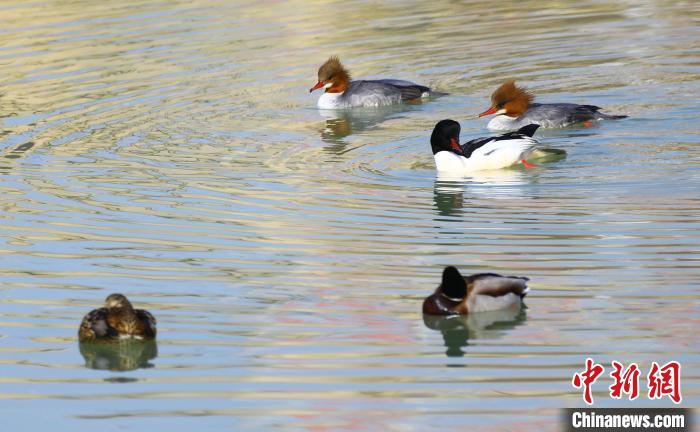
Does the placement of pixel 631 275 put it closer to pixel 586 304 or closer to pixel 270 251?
pixel 586 304

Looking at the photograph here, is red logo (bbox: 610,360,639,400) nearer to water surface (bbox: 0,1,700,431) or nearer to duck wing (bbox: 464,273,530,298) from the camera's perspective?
water surface (bbox: 0,1,700,431)

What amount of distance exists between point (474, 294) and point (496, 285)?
196 mm

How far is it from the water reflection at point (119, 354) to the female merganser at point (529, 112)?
902cm

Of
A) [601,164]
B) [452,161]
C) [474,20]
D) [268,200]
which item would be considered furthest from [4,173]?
[474,20]

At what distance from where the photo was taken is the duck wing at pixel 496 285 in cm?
1118

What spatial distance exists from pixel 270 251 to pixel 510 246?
2094mm

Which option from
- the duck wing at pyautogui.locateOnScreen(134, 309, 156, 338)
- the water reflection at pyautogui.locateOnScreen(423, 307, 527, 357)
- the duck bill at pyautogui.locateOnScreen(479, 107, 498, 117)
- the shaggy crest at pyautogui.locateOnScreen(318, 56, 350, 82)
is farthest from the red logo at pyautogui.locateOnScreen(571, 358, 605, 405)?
the shaggy crest at pyautogui.locateOnScreen(318, 56, 350, 82)

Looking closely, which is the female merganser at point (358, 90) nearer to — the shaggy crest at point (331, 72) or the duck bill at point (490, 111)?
the shaggy crest at point (331, 72)

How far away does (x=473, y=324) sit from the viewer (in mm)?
11211

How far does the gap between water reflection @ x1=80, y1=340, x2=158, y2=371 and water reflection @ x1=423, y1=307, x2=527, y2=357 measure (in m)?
2.05

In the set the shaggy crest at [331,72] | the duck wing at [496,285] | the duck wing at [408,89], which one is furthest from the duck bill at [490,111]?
the duck wing at [496,285]

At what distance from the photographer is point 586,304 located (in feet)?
36.5

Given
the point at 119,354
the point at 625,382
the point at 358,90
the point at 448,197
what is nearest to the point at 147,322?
the point at 119,354

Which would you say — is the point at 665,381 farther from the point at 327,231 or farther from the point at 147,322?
the point at 327,231
